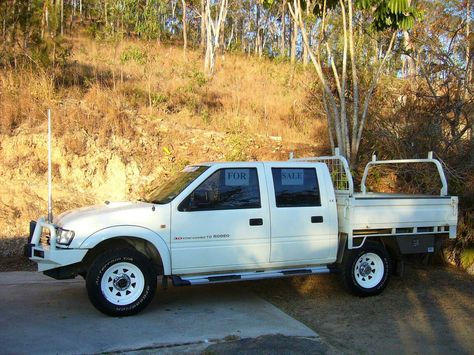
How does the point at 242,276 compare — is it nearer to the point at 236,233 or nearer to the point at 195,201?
the point at 236,233

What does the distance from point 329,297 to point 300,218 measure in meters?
1.40

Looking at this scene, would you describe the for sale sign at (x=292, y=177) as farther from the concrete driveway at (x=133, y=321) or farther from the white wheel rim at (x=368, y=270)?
the concrete driveway at (x=133, y=321)

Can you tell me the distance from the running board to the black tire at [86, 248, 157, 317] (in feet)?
1.29

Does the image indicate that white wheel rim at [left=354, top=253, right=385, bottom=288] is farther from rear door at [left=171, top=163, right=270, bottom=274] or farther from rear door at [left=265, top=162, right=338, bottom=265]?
rear door at [left=171, top=163, right=270, bottom=274]

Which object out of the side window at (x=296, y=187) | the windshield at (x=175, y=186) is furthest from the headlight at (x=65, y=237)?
the side window at (x=296, y=187)

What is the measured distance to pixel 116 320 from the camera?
6.19 meters

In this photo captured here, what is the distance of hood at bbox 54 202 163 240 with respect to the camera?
6.21 meters

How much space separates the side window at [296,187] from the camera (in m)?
7.14

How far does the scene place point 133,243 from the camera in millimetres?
6641

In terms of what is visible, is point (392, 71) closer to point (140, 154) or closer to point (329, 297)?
point (140, 154)

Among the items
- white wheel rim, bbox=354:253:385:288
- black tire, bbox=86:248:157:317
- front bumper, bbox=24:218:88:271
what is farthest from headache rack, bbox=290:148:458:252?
front bumper, bbox=24:218:88:271

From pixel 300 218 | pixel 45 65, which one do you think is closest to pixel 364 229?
pixel 300 218

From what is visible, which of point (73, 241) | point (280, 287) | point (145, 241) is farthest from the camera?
point (280, 287)

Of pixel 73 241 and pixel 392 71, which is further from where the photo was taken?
pixel 392 71
